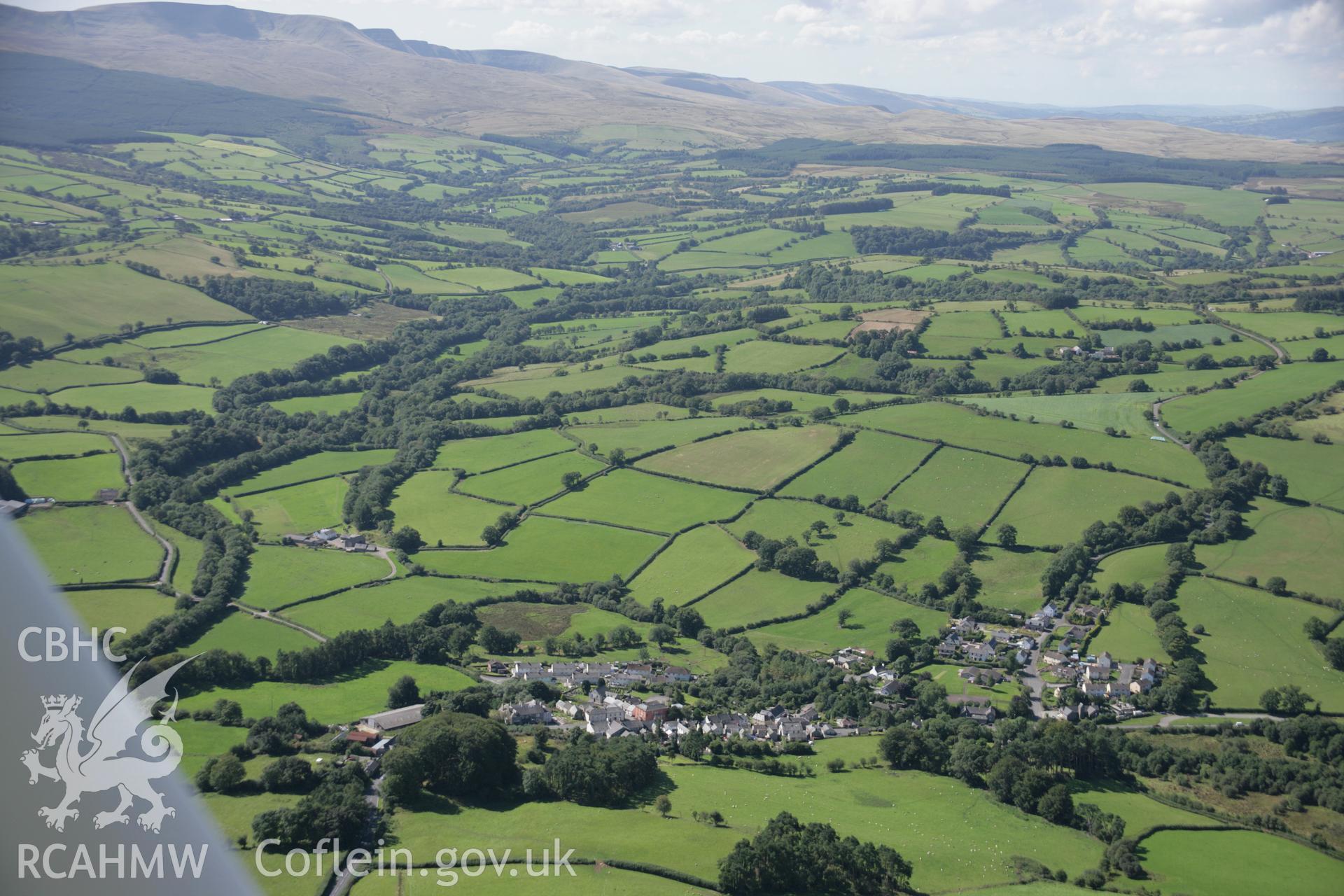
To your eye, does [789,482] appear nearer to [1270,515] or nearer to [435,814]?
[1270,515]

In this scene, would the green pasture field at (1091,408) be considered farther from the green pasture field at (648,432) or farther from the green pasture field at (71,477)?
the green pasture field at (71,477)

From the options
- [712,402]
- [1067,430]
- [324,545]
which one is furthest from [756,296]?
[324,545]

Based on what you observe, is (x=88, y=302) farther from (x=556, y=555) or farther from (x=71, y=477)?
(x=556, y=555)

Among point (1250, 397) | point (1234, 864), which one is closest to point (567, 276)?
point (1250, 397)

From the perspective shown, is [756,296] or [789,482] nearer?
[789,482]

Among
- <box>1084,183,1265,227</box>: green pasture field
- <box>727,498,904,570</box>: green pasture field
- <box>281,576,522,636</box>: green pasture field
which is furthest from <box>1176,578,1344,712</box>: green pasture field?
<box>1084,183,1265,227</box>: green pasture field

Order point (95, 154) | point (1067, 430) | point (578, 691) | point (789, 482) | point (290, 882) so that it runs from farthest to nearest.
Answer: point (95, 154) → point (1067, 430) → point (789, 482) → point (578, 691) → point (290, 882)
